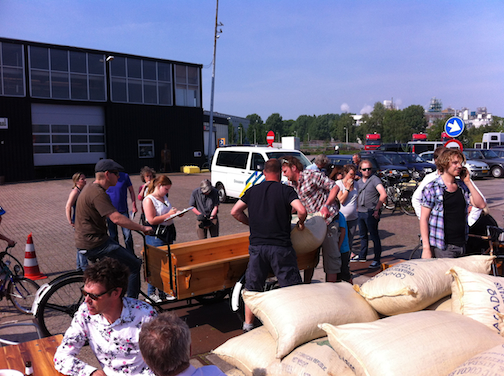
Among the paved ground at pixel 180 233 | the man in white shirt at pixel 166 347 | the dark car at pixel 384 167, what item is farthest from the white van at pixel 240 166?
the man in white shirt at pixel 166 347

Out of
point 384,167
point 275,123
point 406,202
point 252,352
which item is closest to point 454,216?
point 252,352

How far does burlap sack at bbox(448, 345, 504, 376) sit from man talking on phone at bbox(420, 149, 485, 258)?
206 centimetres

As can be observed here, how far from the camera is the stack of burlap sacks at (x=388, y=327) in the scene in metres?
2.30

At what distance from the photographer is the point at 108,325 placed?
2.60 m

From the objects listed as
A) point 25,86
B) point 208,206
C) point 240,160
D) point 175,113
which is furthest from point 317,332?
point 175,113

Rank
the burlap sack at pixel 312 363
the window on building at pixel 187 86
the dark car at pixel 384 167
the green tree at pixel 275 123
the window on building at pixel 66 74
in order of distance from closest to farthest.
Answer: the burlap sack at pixel 312 363, the dark car at pixel 384 167, the window on building at pixel 66 74, the window on building at pixel 187 86, the green tree at pixel 275 123

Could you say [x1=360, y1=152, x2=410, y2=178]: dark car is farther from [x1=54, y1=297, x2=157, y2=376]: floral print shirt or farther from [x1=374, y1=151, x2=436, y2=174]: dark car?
[x1=54, y1=297, x2=157, y2=376]: floral print shirt

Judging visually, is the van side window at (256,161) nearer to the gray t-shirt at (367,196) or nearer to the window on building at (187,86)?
the gray t-shirt at (367,196)

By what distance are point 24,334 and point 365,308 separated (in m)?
Result: 3.65

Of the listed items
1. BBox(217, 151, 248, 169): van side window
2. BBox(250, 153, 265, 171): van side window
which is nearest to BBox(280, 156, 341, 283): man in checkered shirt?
BBox(250, 153, 265, 171): van side window

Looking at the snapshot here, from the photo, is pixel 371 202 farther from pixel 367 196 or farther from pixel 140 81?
pixel 140 81

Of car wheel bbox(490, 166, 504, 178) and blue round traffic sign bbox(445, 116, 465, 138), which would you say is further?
car wheel bbox(490, 166, 504, 178)

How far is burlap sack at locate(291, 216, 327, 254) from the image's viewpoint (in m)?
4.53

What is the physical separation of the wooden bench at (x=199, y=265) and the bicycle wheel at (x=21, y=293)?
190 centimetres
